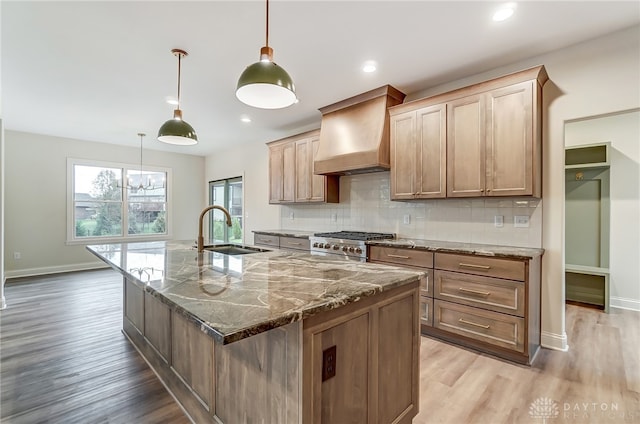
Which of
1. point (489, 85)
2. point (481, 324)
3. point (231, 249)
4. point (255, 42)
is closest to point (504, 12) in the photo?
point (489, 85)

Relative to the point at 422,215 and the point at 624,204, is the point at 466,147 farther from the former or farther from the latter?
the point at 624,204

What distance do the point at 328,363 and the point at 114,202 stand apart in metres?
6.89

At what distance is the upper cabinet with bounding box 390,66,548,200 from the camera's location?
2.50m

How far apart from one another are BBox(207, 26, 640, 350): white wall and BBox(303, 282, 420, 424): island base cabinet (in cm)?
182

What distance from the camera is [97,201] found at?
6129 mm

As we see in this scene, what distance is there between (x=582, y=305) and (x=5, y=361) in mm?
6240

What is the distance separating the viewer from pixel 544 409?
1837mm

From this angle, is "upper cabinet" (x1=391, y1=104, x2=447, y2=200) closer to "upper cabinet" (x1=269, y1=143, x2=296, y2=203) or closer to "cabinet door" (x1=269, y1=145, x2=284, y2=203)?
"upper cabinet" (x1=269, y1=143, x2=296, y2=203)

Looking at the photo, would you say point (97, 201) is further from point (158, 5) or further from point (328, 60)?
point (328, 60)

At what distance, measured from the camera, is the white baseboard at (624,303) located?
11.9 feet

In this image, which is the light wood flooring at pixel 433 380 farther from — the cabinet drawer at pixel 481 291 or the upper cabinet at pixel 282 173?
the upper cabinet at pixel 282 173

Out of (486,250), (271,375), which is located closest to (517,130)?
(486,250)

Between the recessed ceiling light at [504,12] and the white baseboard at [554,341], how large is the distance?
2.67 metres

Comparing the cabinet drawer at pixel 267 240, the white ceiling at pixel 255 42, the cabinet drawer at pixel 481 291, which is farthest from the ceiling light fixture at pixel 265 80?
the cabinet drawer at pixel 267 240
